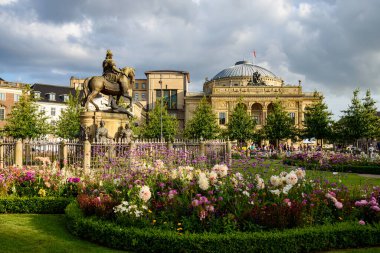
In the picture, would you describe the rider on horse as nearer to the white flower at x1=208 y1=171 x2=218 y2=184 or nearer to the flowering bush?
the flowering bush

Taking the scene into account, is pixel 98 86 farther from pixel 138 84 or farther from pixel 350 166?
pixel 138 84

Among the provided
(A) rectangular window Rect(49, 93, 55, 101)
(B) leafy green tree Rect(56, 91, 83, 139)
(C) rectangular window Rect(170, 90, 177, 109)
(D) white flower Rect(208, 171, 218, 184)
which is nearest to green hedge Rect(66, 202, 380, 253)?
(D) white flower Rect(208, 171, 218, 184)

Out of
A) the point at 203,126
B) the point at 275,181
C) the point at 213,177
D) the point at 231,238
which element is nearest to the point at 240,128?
the point at 203,126

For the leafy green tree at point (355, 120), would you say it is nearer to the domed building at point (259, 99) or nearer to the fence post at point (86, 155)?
the domed building at point (259, 99)

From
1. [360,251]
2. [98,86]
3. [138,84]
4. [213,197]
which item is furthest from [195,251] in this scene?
[138,84]

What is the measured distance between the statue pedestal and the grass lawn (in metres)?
6.39

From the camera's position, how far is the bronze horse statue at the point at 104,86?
1638 centimetres

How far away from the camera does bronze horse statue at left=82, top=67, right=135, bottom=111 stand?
645 inches

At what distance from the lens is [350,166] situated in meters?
25.0

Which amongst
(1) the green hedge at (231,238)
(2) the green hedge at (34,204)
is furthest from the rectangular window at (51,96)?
(1) the green hedge at (231,238)

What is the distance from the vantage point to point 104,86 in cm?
1669

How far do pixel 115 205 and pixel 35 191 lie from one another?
4.41m

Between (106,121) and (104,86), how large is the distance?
173 cm

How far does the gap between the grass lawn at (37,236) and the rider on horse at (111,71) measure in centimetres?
841
